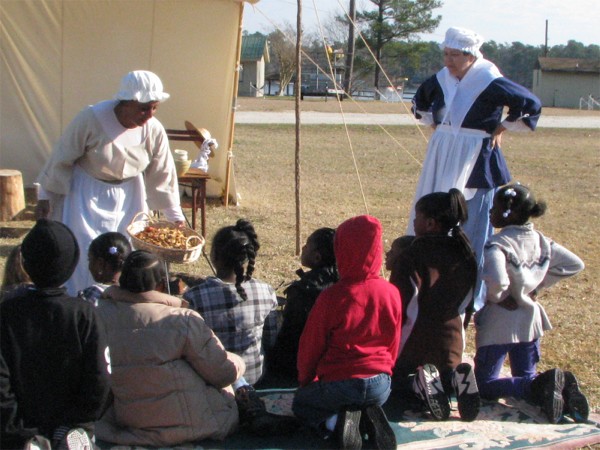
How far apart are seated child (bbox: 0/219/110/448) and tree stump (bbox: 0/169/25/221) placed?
5732 mm

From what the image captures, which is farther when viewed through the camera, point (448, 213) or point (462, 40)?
point (462, 40)

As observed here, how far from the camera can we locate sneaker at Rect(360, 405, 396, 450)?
3213 millimetres

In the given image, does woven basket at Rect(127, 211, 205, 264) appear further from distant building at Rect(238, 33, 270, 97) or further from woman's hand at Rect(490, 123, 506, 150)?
distant building at Rect(238, 33, 270, 97)

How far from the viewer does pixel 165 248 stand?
403 cm

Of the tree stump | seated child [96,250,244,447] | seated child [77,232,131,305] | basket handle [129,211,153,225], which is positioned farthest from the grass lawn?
seated child [77,232,131,305]

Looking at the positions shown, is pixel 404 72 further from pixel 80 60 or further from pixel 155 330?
pixel 155 330

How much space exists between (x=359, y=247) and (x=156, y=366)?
0.93 meters

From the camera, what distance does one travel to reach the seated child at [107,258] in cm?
351

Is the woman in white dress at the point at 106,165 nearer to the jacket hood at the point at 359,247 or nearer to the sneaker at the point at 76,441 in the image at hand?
the jacket hood at the point at 359,247

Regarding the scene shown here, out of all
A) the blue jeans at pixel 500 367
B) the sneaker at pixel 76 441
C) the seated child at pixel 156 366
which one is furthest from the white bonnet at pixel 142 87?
A: the blue jeans at pixel 500 367

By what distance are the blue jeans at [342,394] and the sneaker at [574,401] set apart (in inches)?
38.4

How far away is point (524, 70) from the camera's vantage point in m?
47.0

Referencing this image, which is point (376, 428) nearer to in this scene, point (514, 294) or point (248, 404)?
point (248, 404)

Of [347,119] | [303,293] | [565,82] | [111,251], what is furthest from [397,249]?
[565,82]
